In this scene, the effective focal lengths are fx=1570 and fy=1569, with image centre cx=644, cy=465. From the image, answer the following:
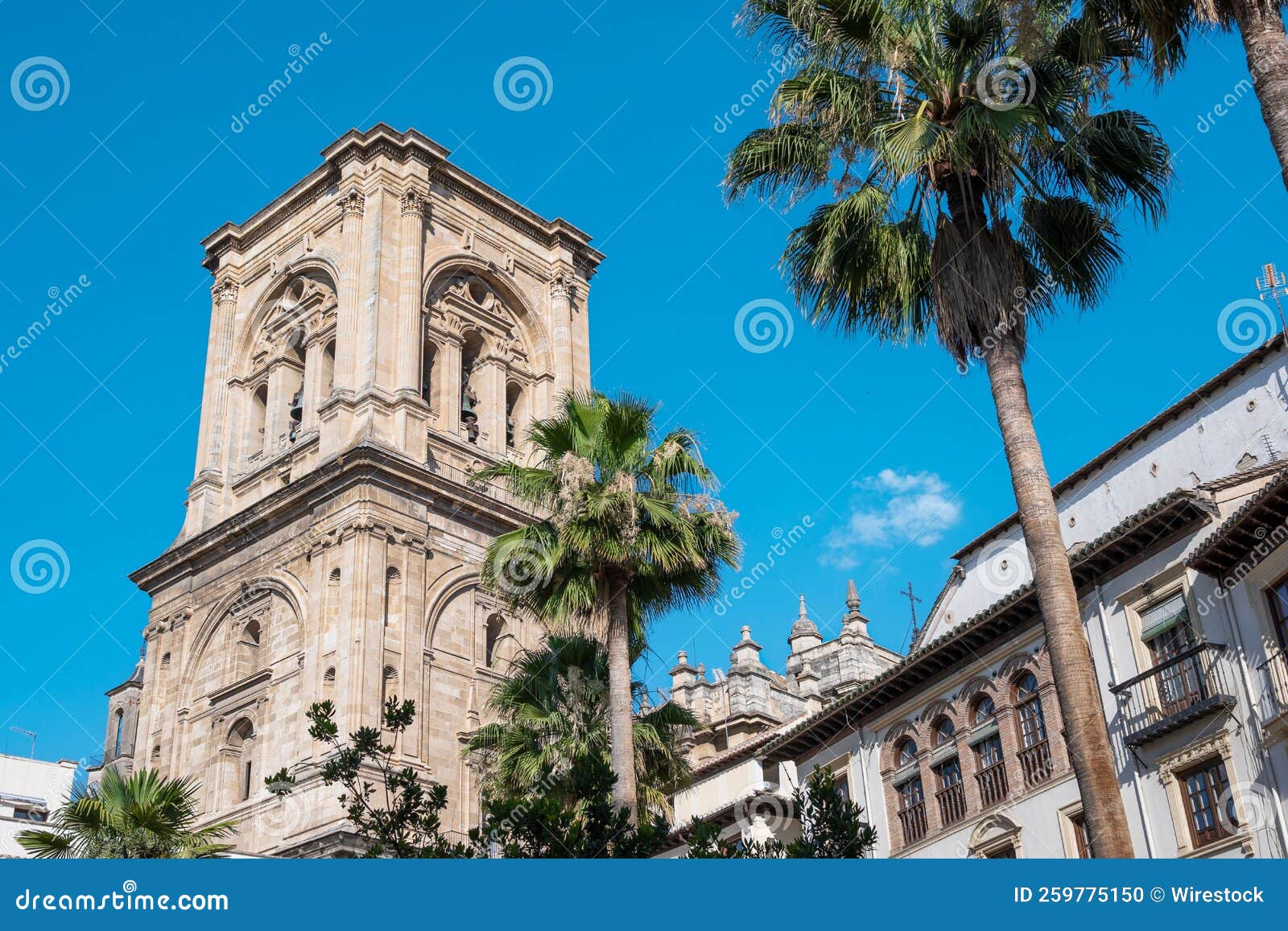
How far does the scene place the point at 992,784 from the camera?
30.6 m

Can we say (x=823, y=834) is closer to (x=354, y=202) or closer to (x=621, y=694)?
(x=621, y=694)

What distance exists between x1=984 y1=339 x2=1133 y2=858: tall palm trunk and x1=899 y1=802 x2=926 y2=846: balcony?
1600 cm

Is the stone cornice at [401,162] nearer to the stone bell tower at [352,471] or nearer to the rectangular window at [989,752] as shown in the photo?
the stone bell tower at [352,471]

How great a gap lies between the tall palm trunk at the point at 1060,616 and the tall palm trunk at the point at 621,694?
693cm

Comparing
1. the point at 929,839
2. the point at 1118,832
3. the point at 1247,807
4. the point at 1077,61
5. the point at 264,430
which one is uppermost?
the point at 264,430

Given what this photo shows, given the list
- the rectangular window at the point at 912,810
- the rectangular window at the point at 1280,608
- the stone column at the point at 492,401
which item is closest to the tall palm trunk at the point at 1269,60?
the rectangular window at the point at 1280,608

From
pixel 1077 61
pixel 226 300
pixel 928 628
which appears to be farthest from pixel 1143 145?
pixel 226 300

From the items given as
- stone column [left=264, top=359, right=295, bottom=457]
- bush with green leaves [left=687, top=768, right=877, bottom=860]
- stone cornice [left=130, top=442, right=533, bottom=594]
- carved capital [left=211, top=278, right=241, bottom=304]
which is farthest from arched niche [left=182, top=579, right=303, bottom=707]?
bush with green leaves [left=687, top=768, right=877, bottom=860]

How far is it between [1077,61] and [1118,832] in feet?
31.1

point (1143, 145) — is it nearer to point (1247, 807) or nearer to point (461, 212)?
point (1247, 807)

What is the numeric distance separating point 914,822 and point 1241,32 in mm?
19649

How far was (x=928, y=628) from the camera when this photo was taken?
42.0 meters

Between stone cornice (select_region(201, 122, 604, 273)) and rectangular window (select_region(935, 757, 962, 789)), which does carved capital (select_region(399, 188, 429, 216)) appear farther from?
rectangular window (select_region(935, 757, 962, 789))

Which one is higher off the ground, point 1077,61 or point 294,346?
point 294,346
